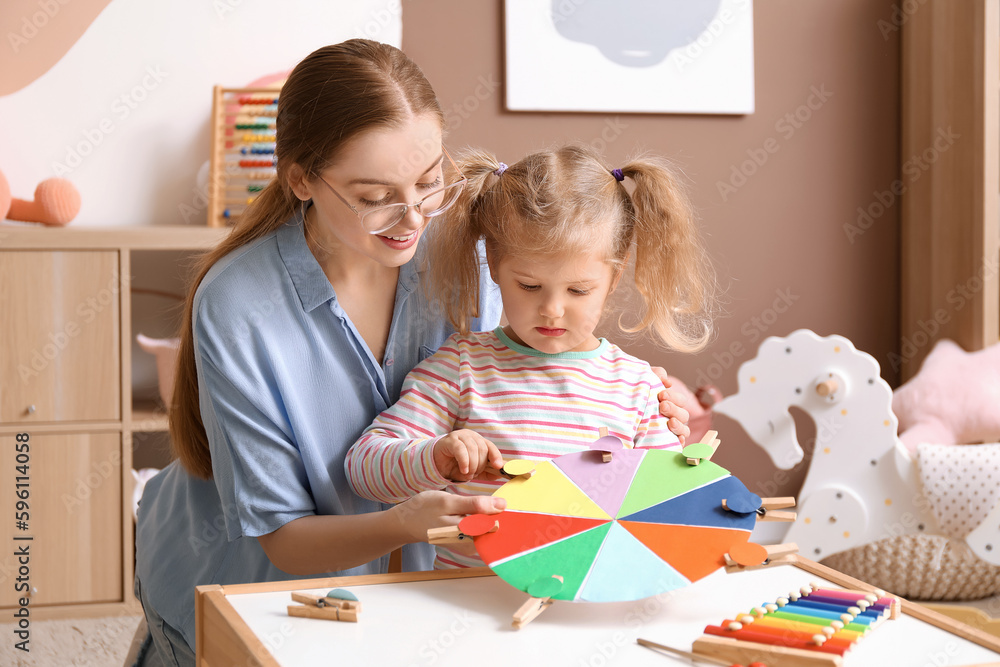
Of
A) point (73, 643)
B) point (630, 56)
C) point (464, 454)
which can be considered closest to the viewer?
point (464, 454)

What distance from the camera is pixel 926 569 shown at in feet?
6.97

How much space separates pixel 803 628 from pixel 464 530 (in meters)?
0.30

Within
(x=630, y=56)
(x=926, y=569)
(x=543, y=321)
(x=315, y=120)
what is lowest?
(x=926, y=569)

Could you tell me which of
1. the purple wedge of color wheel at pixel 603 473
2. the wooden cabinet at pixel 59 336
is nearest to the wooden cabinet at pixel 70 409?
the wooden cabinet at pixel 59 336

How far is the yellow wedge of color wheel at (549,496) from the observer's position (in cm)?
85

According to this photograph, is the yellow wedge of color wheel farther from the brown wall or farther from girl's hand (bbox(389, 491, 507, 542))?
the brown wall

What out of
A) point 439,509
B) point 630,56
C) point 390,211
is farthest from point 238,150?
point 439,509

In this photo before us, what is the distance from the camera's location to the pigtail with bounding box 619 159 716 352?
115 cm

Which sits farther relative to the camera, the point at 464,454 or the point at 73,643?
the point at 73,643

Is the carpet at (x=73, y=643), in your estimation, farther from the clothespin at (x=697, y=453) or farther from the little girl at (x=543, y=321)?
the clothespin at (x=697, y=453)

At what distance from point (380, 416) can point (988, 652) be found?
0.67 metres

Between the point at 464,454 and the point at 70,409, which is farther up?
the point at 464,454

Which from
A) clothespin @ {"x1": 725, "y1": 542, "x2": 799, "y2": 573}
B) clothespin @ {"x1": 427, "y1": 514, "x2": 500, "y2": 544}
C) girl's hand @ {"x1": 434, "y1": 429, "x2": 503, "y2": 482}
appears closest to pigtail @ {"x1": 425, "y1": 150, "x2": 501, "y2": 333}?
girl's hand @ {"x1": 434, "y1": 429, "x2": 503, "y2": 482}

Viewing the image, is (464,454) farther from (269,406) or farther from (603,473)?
(269,406)
